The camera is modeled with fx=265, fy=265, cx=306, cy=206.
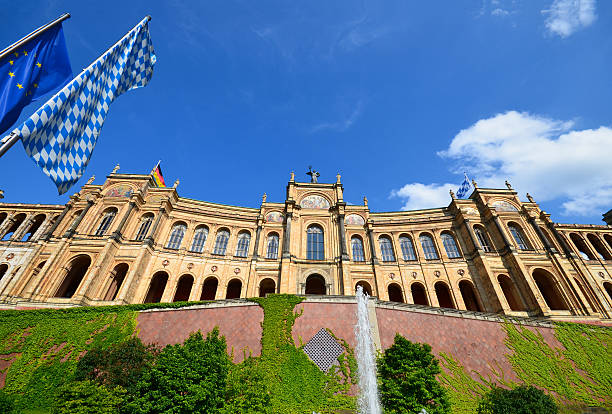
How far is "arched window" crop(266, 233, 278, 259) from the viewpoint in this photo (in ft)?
96.7

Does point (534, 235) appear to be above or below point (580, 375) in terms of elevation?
above

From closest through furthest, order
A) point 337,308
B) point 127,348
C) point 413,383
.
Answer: point 413,383 < point 127,348 < point 337,308

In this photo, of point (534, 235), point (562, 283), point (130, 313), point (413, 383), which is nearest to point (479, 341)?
point (413, 383)

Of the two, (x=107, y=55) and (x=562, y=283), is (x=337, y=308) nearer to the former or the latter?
(x=107, y=55)

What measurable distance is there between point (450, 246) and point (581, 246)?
54.0 feet

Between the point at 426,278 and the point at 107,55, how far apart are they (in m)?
29.9

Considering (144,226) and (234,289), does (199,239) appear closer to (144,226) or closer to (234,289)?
(144,226)

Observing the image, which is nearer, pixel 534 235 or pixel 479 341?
pixel 479 341

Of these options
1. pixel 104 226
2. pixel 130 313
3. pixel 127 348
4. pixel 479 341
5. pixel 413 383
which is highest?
pixel 104 226

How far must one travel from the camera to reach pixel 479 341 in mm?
17391

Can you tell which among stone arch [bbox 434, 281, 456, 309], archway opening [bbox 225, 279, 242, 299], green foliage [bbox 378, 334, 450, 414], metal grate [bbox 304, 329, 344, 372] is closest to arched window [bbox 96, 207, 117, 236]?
archway opening [bbox 225, 279, 242, 299]

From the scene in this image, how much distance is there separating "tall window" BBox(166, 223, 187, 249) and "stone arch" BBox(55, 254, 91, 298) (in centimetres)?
727

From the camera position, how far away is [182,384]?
1062 cm

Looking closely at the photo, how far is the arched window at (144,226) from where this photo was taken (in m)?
28.1
